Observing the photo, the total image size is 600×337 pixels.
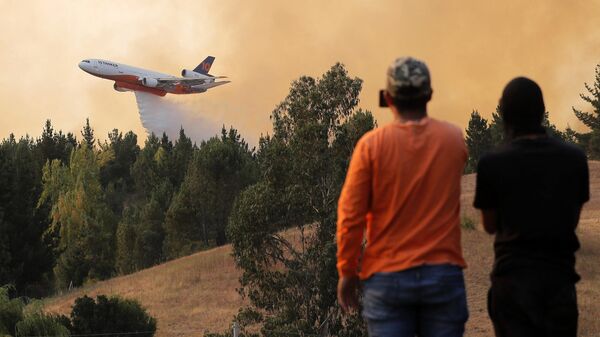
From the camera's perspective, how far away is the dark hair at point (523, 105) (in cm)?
587

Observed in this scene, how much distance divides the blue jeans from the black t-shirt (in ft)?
1.54

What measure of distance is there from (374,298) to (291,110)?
124ft

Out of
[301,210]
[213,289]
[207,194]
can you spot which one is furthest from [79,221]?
[301,210]

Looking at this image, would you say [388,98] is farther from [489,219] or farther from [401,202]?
[489,219]

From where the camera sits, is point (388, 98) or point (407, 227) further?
point (388, 98)

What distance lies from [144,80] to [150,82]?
3.09 ft

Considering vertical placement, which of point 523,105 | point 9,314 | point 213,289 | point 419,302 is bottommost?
point 419,302

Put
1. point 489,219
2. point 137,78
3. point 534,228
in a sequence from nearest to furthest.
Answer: point 534,228, point 489,219, point 137,78

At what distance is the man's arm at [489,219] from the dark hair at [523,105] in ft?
1.58

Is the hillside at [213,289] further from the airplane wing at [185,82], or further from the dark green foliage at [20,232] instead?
the airplane wing at [185,82]

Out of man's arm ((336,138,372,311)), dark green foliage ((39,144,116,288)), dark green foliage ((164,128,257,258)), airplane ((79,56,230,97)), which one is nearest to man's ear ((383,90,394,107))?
man's arm ((336,138,372,311))

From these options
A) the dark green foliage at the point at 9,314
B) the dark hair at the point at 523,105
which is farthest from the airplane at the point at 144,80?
the dark hair at the point at 523,105

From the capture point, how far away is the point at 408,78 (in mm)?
5543

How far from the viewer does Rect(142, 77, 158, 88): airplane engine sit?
350ft
